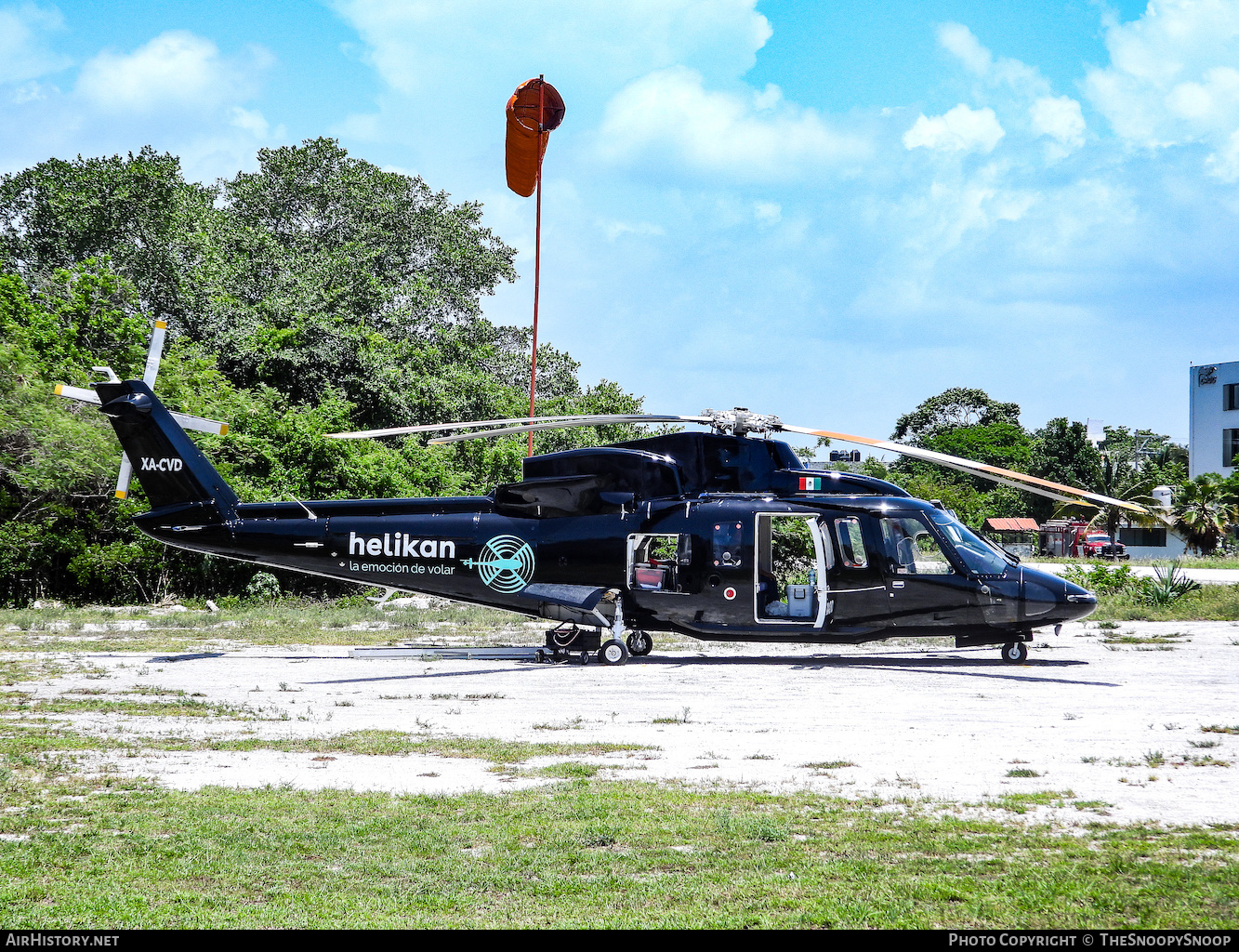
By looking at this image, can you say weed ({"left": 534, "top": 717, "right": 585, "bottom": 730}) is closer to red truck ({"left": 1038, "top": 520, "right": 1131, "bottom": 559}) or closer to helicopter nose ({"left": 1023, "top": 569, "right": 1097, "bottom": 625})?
helicopter nose ({"left": 1023, "top": 569, "right": 1097, "bottom": 625})

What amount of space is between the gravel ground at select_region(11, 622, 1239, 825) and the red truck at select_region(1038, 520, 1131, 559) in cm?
4533

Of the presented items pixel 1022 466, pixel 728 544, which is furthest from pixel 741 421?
pixel 1022 466

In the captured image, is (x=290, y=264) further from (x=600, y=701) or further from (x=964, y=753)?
(x=964, y=753)

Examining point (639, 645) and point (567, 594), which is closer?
point (567, 594)

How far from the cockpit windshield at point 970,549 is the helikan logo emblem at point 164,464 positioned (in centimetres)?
1119

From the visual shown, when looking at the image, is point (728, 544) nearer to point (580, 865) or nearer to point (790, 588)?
point (790, 588)

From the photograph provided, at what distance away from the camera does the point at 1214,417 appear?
64.6 m

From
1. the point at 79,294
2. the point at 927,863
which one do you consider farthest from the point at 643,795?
the point at 79,294

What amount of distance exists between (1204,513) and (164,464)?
52.8 metres

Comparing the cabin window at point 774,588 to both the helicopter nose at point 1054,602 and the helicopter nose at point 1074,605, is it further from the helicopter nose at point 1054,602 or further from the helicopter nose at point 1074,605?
the helicopter nose at point 1074,605

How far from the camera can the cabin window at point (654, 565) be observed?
46.6ft

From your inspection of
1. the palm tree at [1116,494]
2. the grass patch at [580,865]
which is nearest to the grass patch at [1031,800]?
the grass patch at [580,865]

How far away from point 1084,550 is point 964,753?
5806cm

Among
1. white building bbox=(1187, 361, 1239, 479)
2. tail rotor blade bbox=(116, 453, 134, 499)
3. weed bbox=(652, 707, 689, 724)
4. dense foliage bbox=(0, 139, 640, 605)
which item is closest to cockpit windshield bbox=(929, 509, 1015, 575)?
weed bbox=(652, 707, 689, 724)
